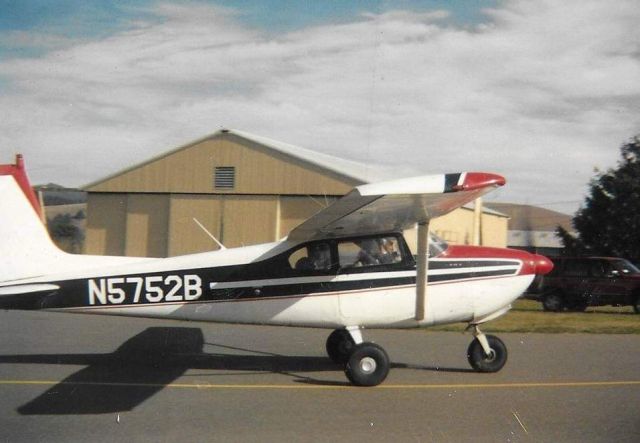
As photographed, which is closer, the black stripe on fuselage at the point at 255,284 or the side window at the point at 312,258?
the black stripe on fuselage at the point at 255,284

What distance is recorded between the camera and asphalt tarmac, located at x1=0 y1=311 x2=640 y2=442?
5992 mm

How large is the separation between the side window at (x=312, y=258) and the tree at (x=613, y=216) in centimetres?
2404

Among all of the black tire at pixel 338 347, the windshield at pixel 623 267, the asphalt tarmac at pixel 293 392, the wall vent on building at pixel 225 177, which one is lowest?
the asphalt tarmac at pixel 293 392

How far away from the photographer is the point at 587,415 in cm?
665

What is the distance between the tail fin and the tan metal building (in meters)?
15.5

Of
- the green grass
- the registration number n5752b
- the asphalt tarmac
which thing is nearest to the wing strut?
the asphalt tarmac

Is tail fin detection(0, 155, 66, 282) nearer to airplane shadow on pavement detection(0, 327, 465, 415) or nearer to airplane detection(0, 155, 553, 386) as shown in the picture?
airplane detection(0, 155, 553, 386)

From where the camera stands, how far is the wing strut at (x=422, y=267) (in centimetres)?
820

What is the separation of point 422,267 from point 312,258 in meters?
1.37

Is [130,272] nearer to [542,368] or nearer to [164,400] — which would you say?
[164,400]

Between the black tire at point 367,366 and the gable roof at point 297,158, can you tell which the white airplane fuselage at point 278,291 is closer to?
the black tire at point 367,366

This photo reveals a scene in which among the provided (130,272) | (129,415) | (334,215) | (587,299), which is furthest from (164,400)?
(587,299)

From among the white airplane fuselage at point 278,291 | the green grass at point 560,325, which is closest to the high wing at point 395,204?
the white airplane fuselage at point 278,291

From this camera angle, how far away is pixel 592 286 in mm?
21438
